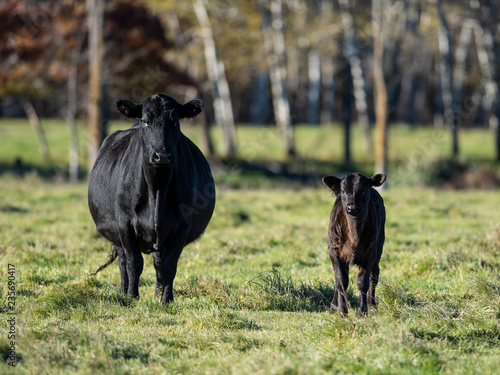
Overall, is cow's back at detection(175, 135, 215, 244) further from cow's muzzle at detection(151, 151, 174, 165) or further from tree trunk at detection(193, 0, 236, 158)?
tree trunk at detection(193, 0, 236, 158)

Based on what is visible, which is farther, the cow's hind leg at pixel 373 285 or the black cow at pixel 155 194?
the cow's hind leg at pixel 373 285

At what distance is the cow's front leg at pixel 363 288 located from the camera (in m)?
6.15

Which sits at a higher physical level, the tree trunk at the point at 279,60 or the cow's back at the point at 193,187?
the tree trunk at the point at 279,60

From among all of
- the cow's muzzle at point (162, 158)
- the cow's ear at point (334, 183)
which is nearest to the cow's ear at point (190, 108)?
the cow's muzzle at point (162, 158)

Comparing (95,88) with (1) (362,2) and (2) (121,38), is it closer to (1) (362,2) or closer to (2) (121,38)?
(2) (121,38)

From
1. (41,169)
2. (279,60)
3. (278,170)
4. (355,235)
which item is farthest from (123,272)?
(279,60)

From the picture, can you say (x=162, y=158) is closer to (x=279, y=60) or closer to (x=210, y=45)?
(x=279, y=60)

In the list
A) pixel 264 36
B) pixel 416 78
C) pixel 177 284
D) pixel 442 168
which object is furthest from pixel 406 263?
pixel 416 78

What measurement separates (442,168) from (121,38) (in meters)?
15.5

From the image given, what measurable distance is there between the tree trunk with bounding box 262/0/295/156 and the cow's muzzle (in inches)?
1018

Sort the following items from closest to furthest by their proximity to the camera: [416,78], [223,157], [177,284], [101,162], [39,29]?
[177,284] < [101,162] < [39,29] < [223,157] < [416,78]

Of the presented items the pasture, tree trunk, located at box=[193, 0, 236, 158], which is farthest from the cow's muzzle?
tree trunk, located at box=[193, 0, 236, 158]

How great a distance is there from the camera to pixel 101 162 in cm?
809

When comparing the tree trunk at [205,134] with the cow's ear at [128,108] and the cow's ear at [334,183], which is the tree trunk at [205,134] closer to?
the cow's ear at [128,108]
